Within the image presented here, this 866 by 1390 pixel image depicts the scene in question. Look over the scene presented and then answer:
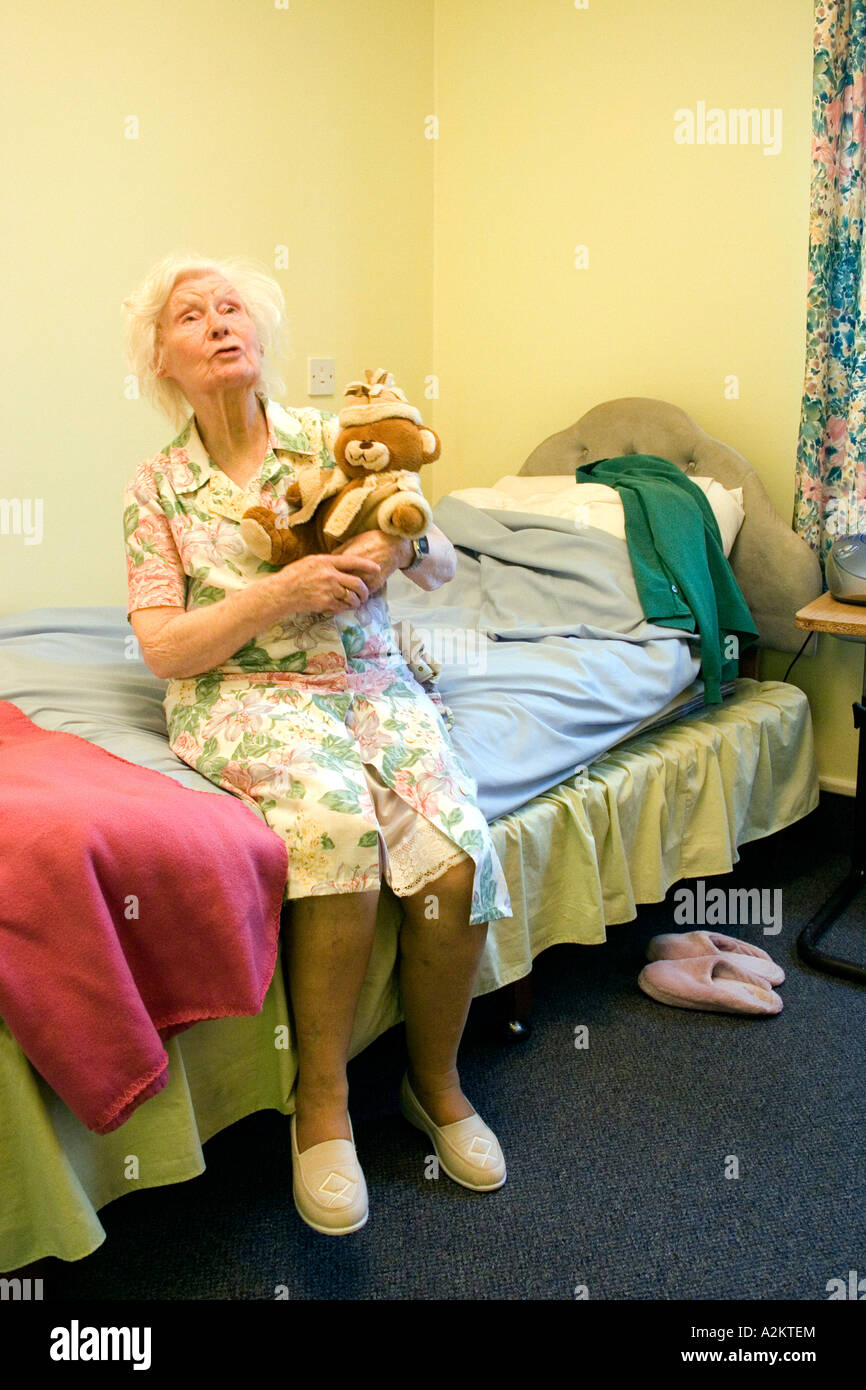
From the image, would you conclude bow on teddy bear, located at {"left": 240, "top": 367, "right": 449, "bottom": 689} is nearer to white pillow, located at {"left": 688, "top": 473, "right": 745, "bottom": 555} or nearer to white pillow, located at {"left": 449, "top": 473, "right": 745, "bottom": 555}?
white pillow, located at {"left": 449, "top": 473, "right": 745, "bottom": 555}

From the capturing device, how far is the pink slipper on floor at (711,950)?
6.42 feet

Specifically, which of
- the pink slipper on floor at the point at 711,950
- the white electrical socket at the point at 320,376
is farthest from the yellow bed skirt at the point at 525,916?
the white electrical socket at the point at 320,376

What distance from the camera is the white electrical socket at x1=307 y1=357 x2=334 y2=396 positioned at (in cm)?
280

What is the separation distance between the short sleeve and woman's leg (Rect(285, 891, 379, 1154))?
18.9 inches

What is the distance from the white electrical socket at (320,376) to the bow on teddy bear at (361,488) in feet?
4.50

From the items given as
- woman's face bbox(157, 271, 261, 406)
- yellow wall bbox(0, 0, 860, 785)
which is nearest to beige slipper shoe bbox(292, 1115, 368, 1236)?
woman's face bbox(157, 271, 261, 406)

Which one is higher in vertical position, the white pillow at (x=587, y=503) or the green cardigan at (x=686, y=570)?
the white pillow at (x=587, y=503)

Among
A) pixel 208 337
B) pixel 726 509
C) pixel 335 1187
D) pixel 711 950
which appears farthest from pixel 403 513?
pixel 726 509

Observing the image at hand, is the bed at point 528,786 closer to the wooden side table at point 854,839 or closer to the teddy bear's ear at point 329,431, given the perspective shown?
the wooden side table at point 854,839

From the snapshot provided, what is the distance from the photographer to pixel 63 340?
88.4 inches

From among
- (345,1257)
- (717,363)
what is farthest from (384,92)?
(345,1257)

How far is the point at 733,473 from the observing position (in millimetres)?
2465

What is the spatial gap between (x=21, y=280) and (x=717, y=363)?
5.23 ft
